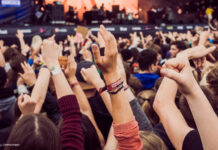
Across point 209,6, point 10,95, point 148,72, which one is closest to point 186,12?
point 209,6

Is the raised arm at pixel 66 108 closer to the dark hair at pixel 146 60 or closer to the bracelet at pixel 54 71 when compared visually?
the bracelet at pixel 54 71

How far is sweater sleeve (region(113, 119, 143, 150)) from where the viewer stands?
884 millimetres

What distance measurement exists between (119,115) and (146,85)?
195 cm

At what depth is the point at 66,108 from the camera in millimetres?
1117

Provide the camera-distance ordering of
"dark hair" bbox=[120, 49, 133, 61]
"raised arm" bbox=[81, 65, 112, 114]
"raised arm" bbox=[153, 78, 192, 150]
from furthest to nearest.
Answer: "dark hair" bbox=[120, 49, 133, 61] < "raised arm" bbox=[81, 65, 112, 114] < "raised arm" bbox=[153, 78, 192, 150]

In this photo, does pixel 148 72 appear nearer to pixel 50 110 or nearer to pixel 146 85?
pixel 146 85

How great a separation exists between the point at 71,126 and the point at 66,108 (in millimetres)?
95

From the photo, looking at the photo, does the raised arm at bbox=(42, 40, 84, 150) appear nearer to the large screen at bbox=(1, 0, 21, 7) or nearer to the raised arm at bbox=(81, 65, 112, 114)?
the raised arm at bbox=(81, 65, 112, 114)

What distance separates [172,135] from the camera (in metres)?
1.16

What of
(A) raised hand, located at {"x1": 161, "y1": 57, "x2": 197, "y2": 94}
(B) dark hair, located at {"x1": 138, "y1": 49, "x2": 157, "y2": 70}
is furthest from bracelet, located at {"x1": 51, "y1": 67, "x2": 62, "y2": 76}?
(B) dark hair, located at {"x1": 138, "y1": 49, "x2": 157, "y2": 70}

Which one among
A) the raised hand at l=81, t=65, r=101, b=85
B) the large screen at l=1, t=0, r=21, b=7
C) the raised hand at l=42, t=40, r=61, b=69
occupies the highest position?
the large screen at l=1, t=0, r=21, b=7

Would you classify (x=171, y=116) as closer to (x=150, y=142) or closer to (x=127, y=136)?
(x=150, y=142)

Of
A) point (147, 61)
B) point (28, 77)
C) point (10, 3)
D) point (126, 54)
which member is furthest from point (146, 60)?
point (10, 3)

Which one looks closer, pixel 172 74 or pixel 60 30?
pixel 172 74
